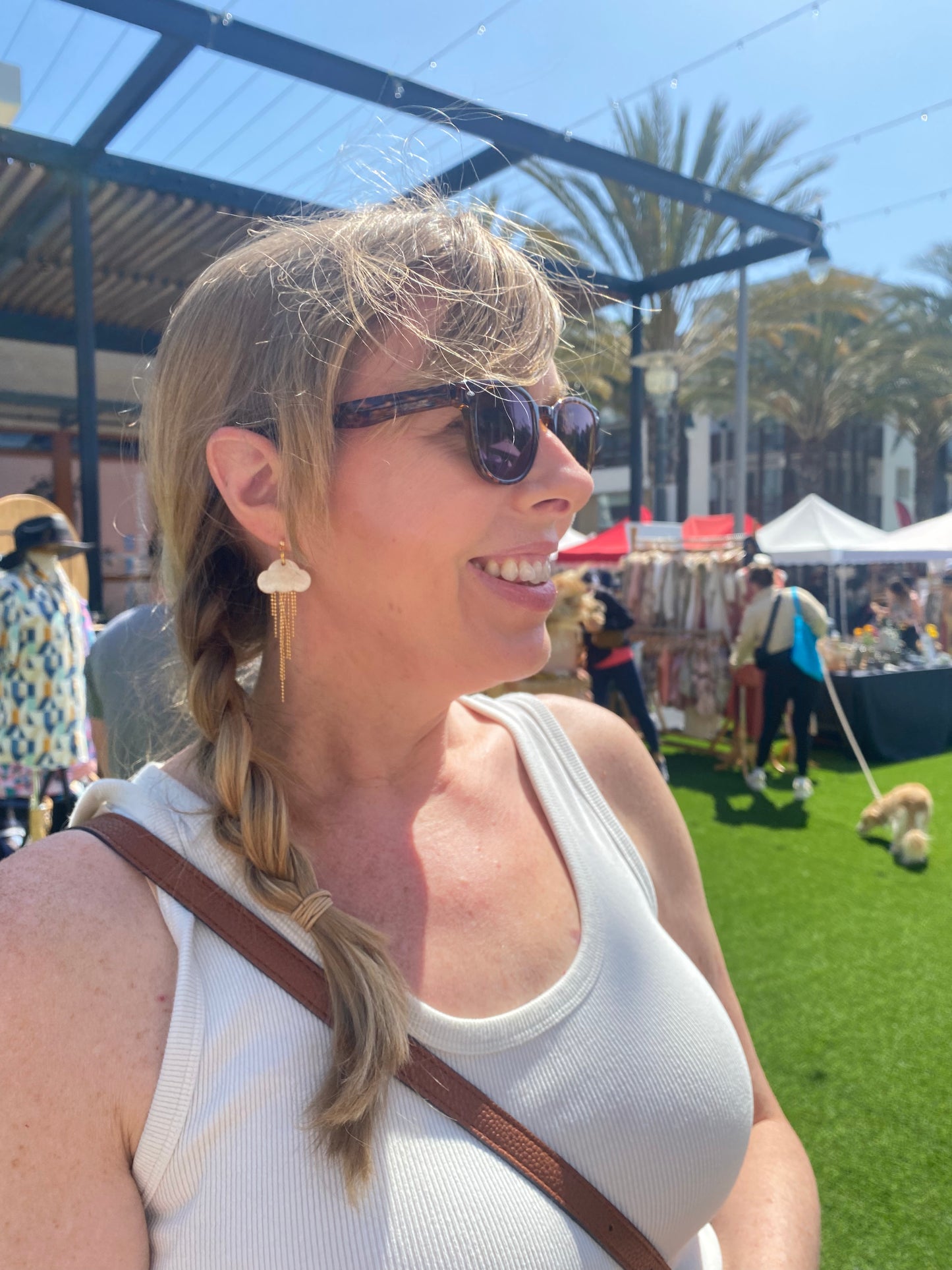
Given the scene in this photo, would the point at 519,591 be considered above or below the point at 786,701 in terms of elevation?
above

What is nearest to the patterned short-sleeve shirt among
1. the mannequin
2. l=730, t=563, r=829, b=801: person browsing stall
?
the mannequin

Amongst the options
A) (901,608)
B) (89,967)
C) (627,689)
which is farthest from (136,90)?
(901,608)

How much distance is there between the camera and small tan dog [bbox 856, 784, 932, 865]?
239 inches

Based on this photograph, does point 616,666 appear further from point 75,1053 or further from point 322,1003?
point 75,1053

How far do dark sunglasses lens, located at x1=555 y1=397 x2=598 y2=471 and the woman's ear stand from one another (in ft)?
1.31

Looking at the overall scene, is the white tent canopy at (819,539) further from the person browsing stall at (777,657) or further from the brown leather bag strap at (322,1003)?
the brown leather bag strap at (322,1003)

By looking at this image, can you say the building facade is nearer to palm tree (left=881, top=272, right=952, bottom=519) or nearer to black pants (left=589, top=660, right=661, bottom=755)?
palm tree (left=881, top=272, right=952, bottom=519)

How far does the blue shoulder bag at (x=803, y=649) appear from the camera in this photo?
308 inches

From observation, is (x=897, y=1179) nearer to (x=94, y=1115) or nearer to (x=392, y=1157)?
(x=392, y=1157)

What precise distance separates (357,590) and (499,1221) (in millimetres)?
718

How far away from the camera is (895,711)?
31.2ft

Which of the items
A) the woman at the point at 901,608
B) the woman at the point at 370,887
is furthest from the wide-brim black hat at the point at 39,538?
the woman at the point at 901,608

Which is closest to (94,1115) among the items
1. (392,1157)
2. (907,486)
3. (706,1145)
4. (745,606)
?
(392,1157)

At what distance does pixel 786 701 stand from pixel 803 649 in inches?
21.2
